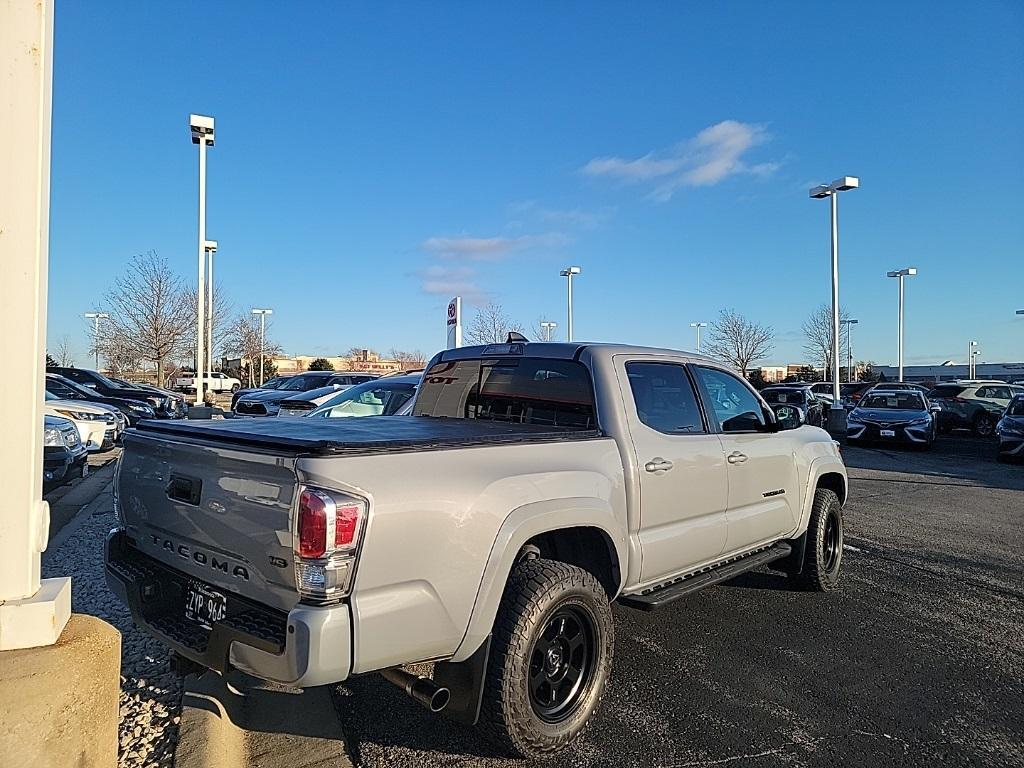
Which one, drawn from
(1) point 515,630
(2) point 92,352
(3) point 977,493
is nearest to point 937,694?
(1) point 515,630

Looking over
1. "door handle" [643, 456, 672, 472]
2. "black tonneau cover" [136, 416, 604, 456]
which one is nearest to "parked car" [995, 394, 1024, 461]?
"door handle" [643, 456, 672, 472]

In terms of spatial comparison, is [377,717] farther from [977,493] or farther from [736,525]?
[977,493]

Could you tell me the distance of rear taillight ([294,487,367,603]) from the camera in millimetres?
2395

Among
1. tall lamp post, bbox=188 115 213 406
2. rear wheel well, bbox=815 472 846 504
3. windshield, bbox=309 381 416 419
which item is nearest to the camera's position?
rear wheel well, bbox=815 472 846 504

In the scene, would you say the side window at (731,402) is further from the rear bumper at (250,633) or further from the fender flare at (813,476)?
the rear bumper at (250,633)

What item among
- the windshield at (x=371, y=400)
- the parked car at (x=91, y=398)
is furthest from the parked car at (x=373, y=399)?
the parked car at (x=91, y=398)

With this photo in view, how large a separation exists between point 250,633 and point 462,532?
33.4 inches

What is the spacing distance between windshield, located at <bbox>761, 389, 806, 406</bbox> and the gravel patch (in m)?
20.8

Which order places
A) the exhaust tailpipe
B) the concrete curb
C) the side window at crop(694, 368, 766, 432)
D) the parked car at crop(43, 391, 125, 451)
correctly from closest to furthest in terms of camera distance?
the exhaust tailpipe → the concrete curb → the side window at crop(694, 368, 766, 432) → the parked car at crop(43, 391, 125, 451)

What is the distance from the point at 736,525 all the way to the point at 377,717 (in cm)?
251

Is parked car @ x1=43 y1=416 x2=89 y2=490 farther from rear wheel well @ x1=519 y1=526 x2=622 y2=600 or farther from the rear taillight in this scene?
the rear taillight

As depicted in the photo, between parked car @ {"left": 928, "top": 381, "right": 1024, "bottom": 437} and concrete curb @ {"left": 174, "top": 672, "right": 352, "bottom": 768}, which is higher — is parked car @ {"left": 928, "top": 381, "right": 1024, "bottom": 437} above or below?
above

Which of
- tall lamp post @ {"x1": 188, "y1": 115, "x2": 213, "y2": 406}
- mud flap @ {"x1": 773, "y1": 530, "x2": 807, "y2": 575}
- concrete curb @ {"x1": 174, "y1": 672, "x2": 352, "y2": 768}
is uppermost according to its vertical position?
tall lamp post @ {"x1": 188, "y1": 115, "x2": 213, "y2": 406}

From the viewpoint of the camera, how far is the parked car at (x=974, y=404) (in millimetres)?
21984
